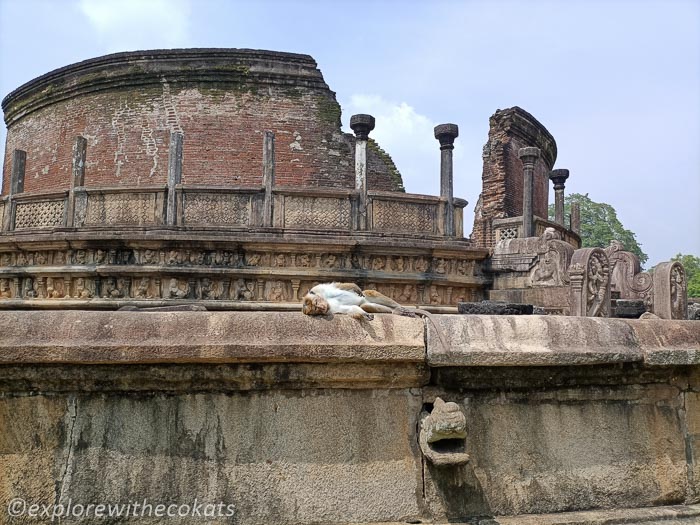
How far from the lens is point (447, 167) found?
9.93 m

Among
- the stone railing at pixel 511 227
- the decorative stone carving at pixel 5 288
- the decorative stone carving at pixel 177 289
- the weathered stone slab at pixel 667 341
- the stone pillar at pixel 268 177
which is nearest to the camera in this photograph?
the weathered stone slab at pixel 667 341

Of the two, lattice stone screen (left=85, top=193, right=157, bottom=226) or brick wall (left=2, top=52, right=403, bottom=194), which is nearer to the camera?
lattice stone screen (left=85, top=193, right=157, bottom=226)

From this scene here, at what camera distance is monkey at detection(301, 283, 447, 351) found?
2086mm

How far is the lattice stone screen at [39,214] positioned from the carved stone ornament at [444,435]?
8792 mm

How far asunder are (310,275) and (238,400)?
6383 millimetres

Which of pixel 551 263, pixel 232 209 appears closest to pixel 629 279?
pixel 551 263

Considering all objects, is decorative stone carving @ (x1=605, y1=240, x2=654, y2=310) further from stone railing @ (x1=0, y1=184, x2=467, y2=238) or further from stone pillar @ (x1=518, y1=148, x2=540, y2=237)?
stone railing @ (x1=0, y1=184, x2=467, y2=238)

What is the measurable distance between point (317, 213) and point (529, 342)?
6963 mm

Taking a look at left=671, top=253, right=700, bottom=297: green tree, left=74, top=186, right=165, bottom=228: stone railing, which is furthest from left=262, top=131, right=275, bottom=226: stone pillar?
left=671, top=253, right=700, bottom=297: green tree

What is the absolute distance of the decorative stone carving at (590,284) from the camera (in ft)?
26.1

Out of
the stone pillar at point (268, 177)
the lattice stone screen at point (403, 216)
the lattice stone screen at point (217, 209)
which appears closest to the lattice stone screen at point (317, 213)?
the stone pillar at point (268, 177)

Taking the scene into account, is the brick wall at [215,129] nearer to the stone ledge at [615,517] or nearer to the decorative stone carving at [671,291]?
the decorative stone carving at [671,291]

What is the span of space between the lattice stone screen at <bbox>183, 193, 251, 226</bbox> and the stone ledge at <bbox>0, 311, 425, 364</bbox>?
6865mm

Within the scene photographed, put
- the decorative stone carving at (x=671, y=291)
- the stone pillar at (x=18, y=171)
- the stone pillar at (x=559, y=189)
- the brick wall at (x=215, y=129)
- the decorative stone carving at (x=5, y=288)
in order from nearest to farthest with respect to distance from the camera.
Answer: the decorative stone carving at (x=671, y=291)
the decorative stone carving at (x=5, y=288)
the stone pillar at (x=18, y=171)
the brick wall at (x=215, y=129)
the stone pillar at (x=559, y=189)
